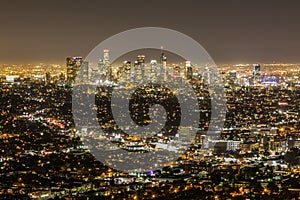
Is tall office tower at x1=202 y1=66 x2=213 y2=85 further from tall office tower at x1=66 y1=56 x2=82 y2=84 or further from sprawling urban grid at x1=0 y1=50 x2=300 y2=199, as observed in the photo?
tall office tower at x1=66 y1=56 x2=82 y2=84

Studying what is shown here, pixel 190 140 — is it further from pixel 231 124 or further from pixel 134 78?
pixel 134 78

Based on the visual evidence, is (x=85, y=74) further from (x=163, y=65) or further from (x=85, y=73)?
(x=163, y=65)

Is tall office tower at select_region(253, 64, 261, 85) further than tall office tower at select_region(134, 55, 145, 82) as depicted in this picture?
Yes

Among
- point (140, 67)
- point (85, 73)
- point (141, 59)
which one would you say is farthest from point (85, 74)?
point (140, 67)

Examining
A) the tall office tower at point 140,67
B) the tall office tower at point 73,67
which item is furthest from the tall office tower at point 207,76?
the tall office tower at point 73,67

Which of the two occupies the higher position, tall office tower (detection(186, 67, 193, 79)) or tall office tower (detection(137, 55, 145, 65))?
tall office tower (detection(137, 55, 145, 65))

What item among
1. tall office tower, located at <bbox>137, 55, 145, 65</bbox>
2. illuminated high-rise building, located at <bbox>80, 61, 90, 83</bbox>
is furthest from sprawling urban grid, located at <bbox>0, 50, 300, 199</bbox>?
tall office tower, located at <bbox>137, 55, 145, 65</bbox>
